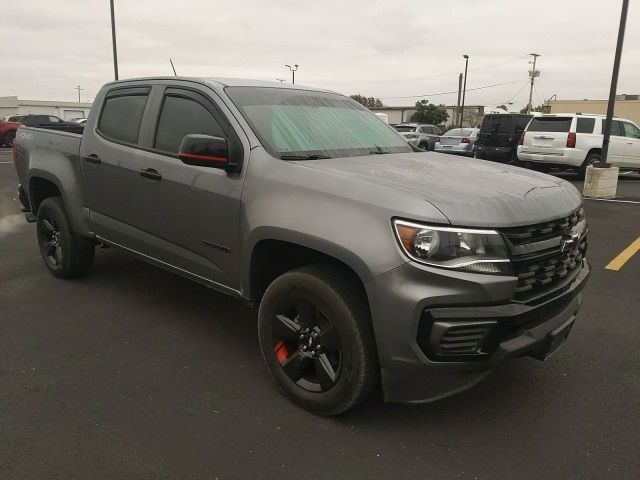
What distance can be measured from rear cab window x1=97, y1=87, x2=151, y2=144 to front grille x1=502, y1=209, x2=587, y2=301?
282cm

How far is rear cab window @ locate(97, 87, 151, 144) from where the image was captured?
4.02 metres

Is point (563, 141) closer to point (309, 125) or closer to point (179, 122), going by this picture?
point (309, 125)

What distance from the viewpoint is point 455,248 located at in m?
2.37

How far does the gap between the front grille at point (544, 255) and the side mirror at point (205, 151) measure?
1.60 meters

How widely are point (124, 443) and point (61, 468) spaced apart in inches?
11.4

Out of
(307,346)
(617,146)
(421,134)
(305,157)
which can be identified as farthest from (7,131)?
(307,346)

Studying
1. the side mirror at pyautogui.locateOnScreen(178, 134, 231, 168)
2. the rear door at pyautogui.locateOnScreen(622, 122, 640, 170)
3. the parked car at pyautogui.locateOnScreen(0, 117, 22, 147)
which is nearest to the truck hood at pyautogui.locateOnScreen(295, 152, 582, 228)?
the side mirror at pyautogui.locateOnScreen(178, 134, 231, 168)

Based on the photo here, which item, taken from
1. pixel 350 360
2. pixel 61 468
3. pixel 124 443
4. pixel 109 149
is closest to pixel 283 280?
pixel 350 360

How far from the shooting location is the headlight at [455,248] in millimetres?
2365

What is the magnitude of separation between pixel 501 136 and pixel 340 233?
1434 centimetres

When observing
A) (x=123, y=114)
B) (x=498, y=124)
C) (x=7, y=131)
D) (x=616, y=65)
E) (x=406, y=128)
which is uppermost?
(x=616, y=65)

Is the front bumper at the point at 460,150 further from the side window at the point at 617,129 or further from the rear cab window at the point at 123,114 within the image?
the rear cab window at the point at 123,114

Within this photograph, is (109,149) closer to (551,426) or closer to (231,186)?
(231,186)

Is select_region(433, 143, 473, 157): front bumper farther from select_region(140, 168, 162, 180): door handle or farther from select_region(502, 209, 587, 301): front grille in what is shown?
select_region(502, 209, 587, 301): front grille
